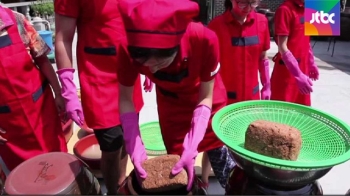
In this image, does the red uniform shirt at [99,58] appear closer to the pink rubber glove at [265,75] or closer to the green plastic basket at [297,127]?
the green plastic basket at [297,127]

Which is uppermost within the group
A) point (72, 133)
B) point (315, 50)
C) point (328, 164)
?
point (328, 164)

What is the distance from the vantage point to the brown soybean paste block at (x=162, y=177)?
1269mm

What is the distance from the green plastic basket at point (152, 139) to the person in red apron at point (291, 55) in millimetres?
1120

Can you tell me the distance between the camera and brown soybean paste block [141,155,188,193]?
49.9 inches

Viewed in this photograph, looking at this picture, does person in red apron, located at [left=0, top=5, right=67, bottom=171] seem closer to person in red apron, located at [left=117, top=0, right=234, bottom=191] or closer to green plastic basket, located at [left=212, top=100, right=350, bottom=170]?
person in red apron, located at [left=117, top=0, right=234, bottom=191]

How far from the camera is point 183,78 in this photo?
5.32 feet

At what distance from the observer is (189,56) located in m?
1.54

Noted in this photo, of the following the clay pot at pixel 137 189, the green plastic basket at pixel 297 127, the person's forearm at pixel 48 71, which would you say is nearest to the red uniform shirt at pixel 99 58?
the person's forearm at pixel 48 71

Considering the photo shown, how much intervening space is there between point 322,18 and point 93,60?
260 cm

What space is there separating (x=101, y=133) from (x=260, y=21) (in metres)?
1.40

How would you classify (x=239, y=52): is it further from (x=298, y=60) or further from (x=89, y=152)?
(x=89, y=152)

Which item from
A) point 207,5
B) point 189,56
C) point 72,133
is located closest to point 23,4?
point 72,133

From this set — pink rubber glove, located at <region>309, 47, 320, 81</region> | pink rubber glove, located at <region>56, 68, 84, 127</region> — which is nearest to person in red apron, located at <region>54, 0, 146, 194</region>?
pink rubber glove, located at <region>56, 68, 84, 127</region>

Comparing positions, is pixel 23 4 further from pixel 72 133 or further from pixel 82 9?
pixel 82 9
